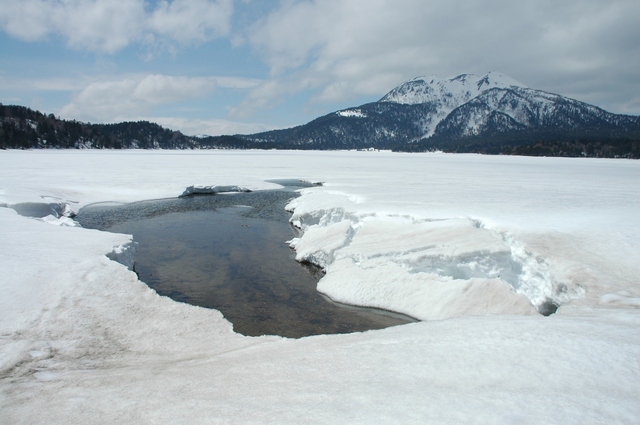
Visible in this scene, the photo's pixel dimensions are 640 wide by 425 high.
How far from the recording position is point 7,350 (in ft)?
17.9

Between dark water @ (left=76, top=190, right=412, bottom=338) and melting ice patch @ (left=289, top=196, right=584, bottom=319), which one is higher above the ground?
melting ice patch @ (left=289, top=196, right=584, bottom=319)

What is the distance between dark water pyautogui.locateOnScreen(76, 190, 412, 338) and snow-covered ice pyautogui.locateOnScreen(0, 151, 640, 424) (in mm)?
796

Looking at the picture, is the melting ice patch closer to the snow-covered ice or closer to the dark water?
the snow-covered ice

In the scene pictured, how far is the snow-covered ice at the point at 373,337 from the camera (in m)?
3.67

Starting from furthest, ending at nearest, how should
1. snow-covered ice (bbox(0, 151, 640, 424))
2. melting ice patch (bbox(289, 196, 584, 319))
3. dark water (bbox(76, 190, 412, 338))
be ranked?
dark water (bbox(76, 190, 412, 338))
melting ice patch (bbox(289, 196, 584, 319))
snow-covered ice (bbox(0, 151, 640, 424))

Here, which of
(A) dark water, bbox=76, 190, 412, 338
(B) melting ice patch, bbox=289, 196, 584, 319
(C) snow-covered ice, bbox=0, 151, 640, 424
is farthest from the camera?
(A) dark water, bbox=76, 190, 412, 338

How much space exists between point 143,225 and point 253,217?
5521 millimetres

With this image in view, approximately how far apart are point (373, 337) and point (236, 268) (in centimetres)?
698

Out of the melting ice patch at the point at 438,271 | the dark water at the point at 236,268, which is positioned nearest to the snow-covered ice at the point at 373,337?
the melting ice patch at the point at 438,271

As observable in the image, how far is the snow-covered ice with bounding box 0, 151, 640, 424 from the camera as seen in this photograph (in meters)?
3.67

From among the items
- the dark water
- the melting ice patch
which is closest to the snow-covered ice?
the melting ice patch

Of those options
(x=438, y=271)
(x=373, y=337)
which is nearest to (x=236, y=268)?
(x=438, y=271)

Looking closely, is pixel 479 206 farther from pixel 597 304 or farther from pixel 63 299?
pixel 63 299

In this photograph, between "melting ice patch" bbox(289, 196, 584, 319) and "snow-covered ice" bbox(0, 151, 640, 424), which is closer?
"snow-covered ice" bbox(0, 151, 640, 424)
